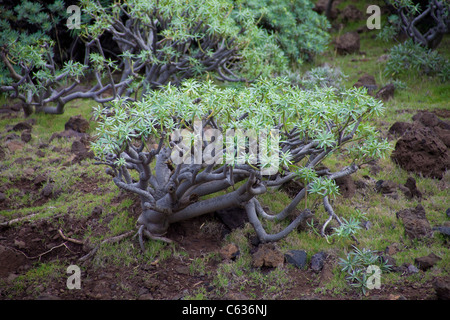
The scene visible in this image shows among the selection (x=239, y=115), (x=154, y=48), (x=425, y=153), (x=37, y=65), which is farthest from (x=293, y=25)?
(x=239, y=115)

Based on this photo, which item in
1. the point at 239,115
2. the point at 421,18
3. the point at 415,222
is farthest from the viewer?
the point at 421,18

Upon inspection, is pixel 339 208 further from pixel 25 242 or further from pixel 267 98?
pixel 25 242

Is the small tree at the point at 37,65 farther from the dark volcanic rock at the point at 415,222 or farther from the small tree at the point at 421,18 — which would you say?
the small tree at the point at 421,18

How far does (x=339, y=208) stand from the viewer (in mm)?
4801

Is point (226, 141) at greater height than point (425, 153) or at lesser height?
greater

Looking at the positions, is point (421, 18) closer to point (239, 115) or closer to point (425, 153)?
point (425, 153)

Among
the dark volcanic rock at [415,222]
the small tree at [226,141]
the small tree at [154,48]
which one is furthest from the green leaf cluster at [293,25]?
the dark volcanic rock at [415,222]

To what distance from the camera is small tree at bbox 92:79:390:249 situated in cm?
359

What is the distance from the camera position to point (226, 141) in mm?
3645

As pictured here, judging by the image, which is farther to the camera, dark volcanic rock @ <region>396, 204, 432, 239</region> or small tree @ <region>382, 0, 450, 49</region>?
small tree @ <region>382, 0, 450, 49</region>

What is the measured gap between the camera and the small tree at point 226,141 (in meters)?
3.59

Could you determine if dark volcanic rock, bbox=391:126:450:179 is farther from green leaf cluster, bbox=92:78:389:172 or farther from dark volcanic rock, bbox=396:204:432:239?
green leaf cluster, bbox=92:78:389:172

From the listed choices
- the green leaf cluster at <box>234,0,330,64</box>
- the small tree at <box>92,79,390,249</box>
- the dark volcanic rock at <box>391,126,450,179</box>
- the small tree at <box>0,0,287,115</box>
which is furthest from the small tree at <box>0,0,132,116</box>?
the dark volcanic rock at <box>391,126,450,179</box>

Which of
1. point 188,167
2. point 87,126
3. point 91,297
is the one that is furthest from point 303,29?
point 91,297
